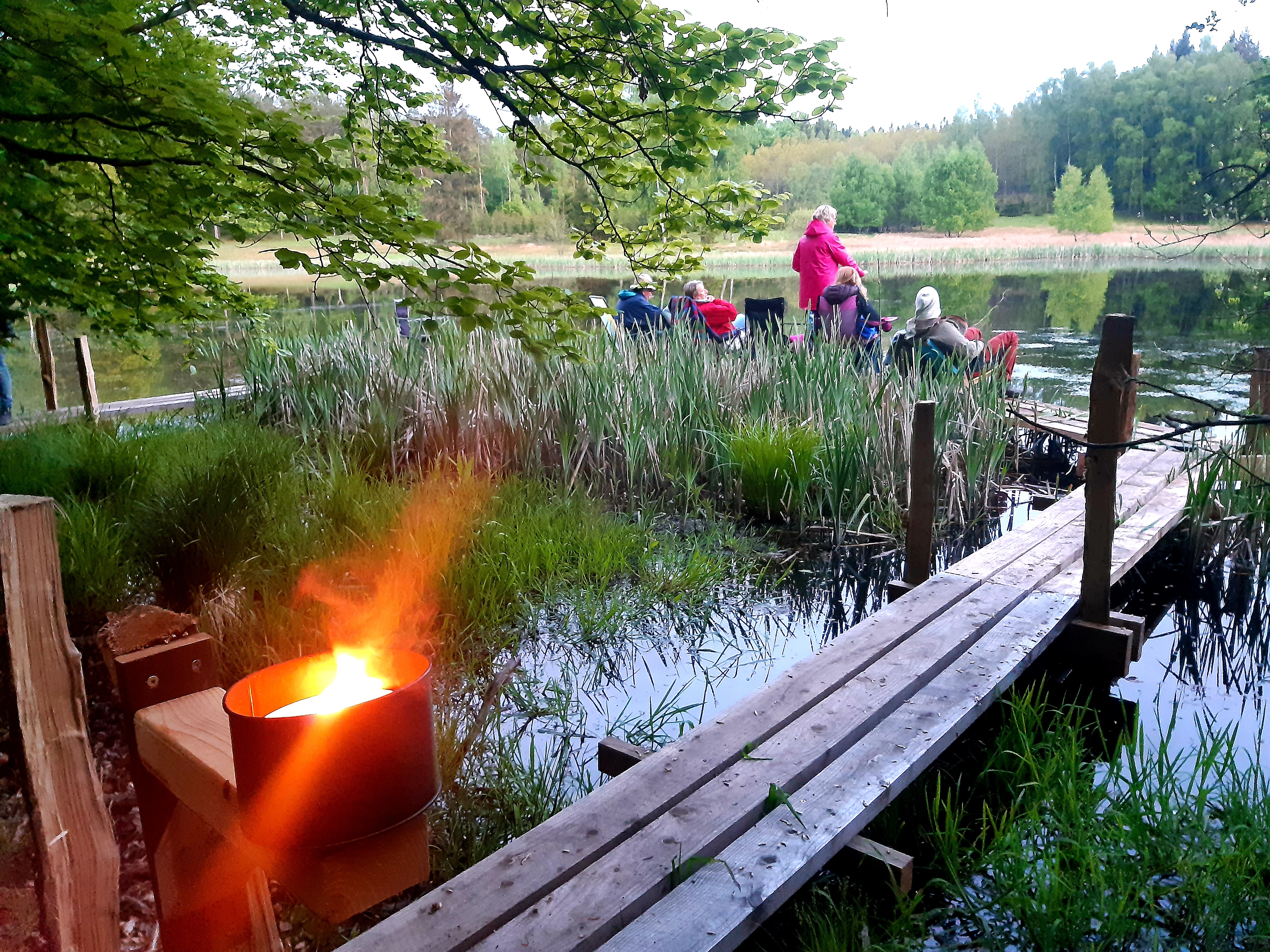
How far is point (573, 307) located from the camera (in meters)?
2.71

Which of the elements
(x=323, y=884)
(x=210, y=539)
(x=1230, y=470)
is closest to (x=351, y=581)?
(x=210, y=539)

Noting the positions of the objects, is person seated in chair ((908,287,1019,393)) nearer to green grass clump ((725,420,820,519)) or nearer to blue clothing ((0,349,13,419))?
green grass clump ((725,420,820,519))

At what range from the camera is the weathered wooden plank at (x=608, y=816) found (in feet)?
4.75

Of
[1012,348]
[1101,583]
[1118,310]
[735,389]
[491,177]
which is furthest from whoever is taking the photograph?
[491,177]

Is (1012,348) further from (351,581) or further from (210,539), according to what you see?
(210,539)

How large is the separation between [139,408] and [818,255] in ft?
21.0

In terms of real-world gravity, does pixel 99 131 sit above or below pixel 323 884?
above

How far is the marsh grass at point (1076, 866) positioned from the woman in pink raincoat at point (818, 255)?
19.0ft

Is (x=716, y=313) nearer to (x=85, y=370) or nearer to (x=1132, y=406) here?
(x=1132, y=406)

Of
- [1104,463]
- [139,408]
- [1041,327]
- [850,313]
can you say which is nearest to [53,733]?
[1104,463]

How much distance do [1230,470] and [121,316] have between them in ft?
17.0

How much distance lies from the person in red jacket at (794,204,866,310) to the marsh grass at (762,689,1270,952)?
18.9 feet

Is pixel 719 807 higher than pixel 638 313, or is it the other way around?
pixel 638 313

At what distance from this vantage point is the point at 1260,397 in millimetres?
4941
